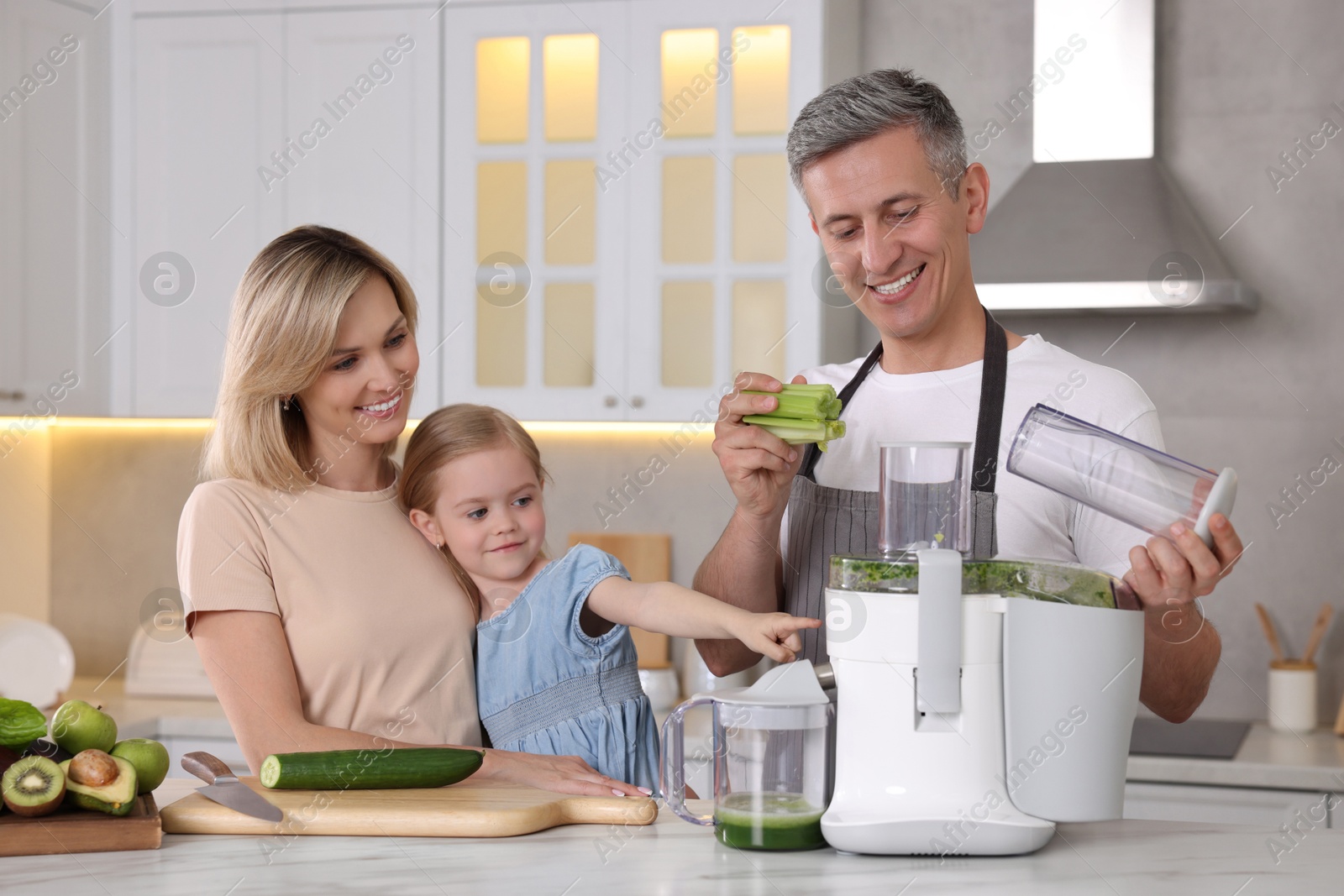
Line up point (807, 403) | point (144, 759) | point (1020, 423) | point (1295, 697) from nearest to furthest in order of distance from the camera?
1. point (144, 759)
2. point (807, 403)
3. point (1020, 423)
4. point (1295, 697)

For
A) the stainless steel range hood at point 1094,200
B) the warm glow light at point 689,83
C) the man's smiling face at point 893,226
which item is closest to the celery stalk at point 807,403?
the man's smiling face at point 893,226

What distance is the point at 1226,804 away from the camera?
234cm

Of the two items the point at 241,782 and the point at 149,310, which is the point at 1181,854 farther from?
the point at 149,310

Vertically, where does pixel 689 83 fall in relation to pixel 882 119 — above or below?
above

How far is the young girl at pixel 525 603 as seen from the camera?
4.88ft

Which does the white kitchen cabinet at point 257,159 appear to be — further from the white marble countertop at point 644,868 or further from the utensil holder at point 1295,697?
the utensil holder at point 1295,697

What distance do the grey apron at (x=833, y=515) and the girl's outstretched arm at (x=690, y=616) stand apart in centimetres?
17

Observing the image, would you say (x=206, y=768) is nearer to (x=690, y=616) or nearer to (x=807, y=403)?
(x=690, y=616)

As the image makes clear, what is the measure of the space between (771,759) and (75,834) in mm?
605

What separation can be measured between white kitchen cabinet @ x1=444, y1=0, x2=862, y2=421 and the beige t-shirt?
4.39ft

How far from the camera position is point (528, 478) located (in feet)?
5.19

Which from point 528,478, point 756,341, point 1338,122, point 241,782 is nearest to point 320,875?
point 241,782

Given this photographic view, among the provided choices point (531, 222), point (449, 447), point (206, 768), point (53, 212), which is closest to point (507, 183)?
point (531, 222)

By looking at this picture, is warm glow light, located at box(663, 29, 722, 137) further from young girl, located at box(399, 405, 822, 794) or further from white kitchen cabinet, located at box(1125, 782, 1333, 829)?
Answer: white kitchen cabinet, located at box(1125, 782, 1333, 829)
